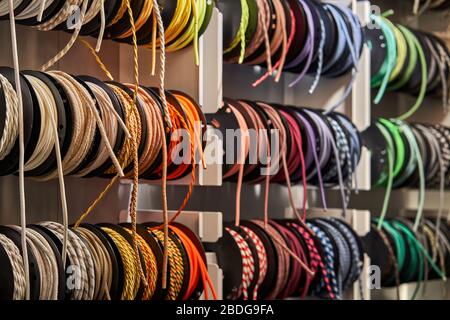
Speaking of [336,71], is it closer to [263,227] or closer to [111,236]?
[263,227]

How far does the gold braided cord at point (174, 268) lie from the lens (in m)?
1.88

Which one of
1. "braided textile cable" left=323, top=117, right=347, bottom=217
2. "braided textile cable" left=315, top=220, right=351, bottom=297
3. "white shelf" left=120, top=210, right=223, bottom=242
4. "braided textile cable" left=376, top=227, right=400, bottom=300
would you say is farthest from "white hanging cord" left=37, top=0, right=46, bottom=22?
"braided textile cable" left=376, top=227, right=400, bottom=300

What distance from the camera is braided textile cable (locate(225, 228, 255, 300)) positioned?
6.75 feet

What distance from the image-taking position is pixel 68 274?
66.1 inches

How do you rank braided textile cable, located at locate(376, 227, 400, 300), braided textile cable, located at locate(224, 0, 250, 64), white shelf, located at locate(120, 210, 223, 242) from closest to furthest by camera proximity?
1. white shelf, located at locate(120, 210, 223, 242)
2. braided textile cable, located at locate(224, 0, 250, 64)
3. braided textile cable, located at locate(376, 227, 400, 300)

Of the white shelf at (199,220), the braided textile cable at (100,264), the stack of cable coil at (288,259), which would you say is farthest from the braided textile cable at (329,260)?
the braided textile cable at (100,264)

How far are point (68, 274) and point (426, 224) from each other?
1.46m

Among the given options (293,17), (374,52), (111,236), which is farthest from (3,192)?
(374,52)

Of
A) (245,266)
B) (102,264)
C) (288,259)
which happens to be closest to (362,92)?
(288,259)

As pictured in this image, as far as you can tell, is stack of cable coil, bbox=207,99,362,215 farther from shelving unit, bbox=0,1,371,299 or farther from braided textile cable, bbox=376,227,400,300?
braided textile cable, bbox=376,227,400,300

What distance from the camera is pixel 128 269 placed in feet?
5.78

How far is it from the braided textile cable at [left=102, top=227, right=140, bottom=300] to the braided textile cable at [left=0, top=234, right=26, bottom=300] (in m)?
0.25

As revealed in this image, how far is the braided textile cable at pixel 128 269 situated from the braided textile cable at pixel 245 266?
0.34 m

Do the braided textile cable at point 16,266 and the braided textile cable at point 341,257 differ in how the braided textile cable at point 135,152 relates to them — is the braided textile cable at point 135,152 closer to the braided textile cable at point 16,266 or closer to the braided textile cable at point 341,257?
the braided textile cable at point 16,266
